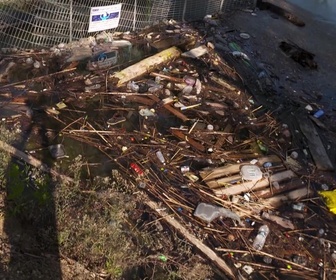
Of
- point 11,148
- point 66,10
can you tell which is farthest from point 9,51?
point 11,148

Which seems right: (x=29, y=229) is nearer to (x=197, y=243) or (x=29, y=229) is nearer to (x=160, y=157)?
(x=197, y=243)

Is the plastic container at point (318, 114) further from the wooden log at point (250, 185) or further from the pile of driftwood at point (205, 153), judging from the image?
the wooden log at point (250, 185)

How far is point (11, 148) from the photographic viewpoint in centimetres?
530

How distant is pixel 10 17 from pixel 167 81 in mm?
3037

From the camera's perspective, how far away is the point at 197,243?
4734 mm

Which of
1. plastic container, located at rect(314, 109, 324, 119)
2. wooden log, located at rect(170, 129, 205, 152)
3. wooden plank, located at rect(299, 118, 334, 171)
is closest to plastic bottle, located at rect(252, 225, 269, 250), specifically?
wooden log, located at rect(170, 129, 205, 152)

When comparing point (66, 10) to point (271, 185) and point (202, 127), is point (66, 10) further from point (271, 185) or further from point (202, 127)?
point (271, 185)

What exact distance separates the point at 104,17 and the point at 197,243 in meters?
5.04

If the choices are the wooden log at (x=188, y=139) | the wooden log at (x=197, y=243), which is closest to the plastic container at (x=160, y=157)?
the wooden log at (x=188, y=139)

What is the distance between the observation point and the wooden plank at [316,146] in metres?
6.34

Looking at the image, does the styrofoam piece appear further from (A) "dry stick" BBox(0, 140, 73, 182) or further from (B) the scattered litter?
(A) "dry stick" BBox(0, 140, 73, 182)

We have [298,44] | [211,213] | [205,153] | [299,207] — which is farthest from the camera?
[298,44]

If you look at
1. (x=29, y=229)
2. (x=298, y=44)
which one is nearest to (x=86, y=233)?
(x=29, y=229)

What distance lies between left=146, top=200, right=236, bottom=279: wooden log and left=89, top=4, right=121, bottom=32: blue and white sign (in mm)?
4247
